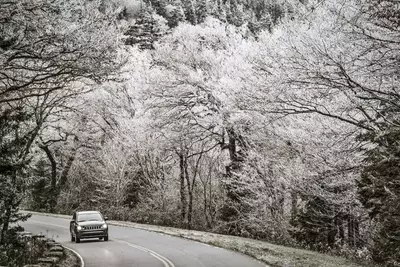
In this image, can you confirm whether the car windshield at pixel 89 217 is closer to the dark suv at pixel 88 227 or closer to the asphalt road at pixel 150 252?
the dark suv at pixel 88 227

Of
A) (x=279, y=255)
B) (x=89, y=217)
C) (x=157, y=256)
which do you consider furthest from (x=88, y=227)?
(x=279, y=255)

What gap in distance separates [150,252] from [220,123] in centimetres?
1076

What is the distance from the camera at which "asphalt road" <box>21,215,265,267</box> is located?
1759cm

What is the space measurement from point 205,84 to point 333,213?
10915mm

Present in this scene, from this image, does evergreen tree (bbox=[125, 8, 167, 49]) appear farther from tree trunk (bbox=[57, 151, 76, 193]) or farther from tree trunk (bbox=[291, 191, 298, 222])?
tree trunk (bbox=[291, 191, 298, 222])

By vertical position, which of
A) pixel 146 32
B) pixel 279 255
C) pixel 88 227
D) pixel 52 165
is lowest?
pixel 279 255

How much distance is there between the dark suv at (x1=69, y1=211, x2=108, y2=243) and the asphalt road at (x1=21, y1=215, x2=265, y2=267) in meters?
0.41

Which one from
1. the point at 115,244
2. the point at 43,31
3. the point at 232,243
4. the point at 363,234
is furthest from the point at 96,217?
the point at 43,31

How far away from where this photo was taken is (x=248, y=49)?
108ft

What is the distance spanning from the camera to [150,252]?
824 inches

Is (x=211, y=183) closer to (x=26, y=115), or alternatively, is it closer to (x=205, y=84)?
(x=205, y=84)

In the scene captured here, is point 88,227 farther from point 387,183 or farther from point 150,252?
point 387,183

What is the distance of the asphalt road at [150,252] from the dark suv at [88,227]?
0.41 m

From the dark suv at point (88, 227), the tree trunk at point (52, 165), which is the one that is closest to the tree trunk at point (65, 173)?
the tree trunk at point (52, 165)
